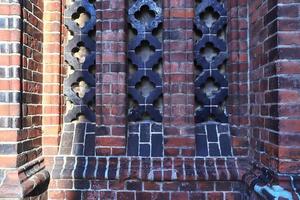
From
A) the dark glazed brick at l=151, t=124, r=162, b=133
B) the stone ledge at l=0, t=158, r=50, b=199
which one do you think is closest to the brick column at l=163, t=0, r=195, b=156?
the dark glazed brick at l=151, t=124, r=162, b=133

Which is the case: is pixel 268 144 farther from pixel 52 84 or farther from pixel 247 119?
pixel 52 84

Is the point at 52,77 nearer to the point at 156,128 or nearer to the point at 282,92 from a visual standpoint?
the point at 156,128

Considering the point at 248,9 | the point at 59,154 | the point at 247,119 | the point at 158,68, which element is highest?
the point at 248,9

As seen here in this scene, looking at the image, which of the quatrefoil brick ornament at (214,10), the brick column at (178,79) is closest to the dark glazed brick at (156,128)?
the brick column at (178,79)

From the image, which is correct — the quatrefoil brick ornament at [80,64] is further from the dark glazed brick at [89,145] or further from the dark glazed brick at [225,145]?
the dark glazed brick at [225,145]

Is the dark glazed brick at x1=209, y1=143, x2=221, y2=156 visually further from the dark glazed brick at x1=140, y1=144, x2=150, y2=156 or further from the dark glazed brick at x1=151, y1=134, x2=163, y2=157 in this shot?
the dark glazed brick at x1=140, y1=144, x2=150, y2=156

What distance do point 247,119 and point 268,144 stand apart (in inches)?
19.9

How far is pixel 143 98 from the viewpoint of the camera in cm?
313

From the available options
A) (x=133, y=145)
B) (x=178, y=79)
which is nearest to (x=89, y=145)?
(x=133, y=145)

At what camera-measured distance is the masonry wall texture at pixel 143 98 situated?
284 cm

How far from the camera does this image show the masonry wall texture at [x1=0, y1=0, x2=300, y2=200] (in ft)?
9.33

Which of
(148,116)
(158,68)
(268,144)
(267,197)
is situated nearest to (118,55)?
(158,68)

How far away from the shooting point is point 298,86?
2336 millimetres

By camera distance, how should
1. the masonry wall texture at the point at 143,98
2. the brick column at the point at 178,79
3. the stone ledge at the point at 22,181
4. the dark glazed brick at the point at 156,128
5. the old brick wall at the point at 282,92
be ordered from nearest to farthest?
1. the old brick wall at the point at 282,92
2. the stone ledge at the point at 22,181
3. the masonry wall texture at the point at 143,98
4. the brick column at the point at 178,79
5. the dark glazed brick at the point at 156,128
